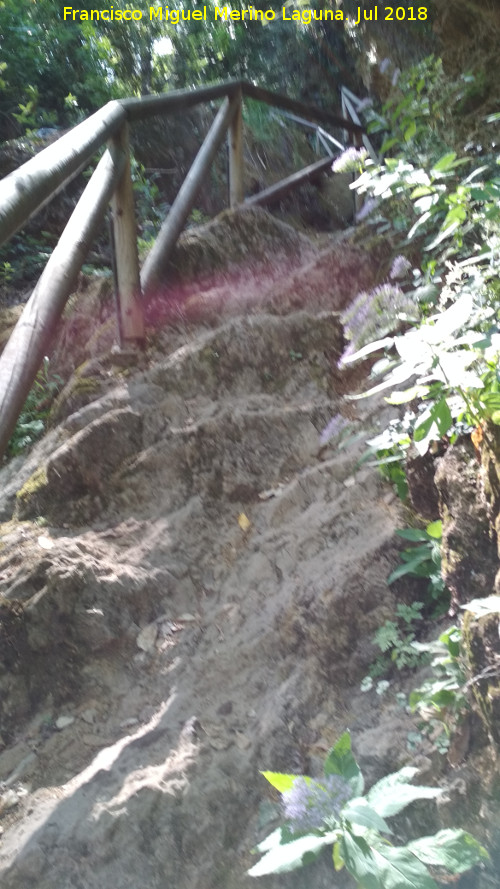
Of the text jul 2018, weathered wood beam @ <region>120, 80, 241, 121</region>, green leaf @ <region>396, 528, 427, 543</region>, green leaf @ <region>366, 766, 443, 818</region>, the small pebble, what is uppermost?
the text jul 2018

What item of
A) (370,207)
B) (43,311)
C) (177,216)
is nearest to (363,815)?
(43,311)

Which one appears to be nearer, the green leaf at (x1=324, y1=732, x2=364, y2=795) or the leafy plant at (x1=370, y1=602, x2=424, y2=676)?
the green leaf at (x1=324, y1=732, x2=364, y2=795)

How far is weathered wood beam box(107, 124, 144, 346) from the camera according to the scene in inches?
131

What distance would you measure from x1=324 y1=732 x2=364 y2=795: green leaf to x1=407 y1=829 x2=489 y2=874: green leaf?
17 centimetres

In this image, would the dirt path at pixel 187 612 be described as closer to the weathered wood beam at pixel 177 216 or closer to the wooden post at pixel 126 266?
the wooden post at pixel 126 266

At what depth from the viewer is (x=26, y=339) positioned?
6.81 ft

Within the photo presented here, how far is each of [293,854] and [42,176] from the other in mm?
1967

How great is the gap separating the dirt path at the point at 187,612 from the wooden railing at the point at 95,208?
614 mm

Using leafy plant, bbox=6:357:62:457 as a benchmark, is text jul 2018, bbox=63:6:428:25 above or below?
above

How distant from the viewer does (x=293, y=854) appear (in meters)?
1.29

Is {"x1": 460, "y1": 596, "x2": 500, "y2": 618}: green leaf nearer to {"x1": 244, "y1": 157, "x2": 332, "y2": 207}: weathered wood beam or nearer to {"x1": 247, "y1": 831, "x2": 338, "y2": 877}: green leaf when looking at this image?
{"x1": 247, "y1": 831, "x2": 338, "y2": 877}: green leaf

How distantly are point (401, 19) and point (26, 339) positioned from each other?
443cm

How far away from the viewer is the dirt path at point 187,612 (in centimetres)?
170

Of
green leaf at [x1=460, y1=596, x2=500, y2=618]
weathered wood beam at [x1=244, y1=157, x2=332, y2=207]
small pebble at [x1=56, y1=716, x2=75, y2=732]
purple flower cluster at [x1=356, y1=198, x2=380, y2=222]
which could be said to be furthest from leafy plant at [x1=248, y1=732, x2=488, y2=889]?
weathered wood beam at [x1=244, y1=157, x2=332, y2=207]
